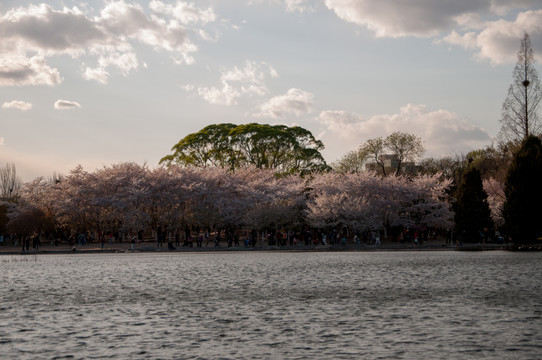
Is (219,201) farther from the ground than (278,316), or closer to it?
farther from the ground

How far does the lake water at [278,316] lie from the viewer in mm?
15047

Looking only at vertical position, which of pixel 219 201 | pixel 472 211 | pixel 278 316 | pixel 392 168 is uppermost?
pixel 392 168

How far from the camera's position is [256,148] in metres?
105

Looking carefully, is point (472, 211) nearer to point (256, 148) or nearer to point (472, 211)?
point (472, 211)

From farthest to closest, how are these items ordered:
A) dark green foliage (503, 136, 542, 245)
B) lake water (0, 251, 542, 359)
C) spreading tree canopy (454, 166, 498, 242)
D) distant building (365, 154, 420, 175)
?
distant building (365, 154, 420, 175) → spreading tree canopy (454, 166, 498, 242) → dark green foliage (503, 136, 542, 245) → lake water (0, 251, 542, 359)

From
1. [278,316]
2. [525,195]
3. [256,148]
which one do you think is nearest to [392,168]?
[256,148]

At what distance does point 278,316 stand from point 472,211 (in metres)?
→ 52.7

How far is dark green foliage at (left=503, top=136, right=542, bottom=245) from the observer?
199 feet

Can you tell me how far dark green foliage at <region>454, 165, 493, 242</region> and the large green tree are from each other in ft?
131

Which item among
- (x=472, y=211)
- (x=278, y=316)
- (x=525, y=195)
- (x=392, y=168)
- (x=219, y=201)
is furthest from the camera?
(x=392, y=168)

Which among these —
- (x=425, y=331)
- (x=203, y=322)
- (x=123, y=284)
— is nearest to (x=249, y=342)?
(x=203, y=322)

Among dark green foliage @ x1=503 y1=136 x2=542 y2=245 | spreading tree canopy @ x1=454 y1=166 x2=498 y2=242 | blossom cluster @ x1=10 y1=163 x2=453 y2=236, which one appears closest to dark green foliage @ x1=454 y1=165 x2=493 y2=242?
spreading tree canopy @ x1=454 y1=166 x2=498 y2=242

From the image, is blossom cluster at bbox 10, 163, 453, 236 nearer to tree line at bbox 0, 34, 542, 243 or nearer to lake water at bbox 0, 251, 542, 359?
tree line at bbox 0, 34, 542, 243

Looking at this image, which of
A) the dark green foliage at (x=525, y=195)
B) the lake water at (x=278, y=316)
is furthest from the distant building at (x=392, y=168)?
the lake water at (x=278, y=316)
